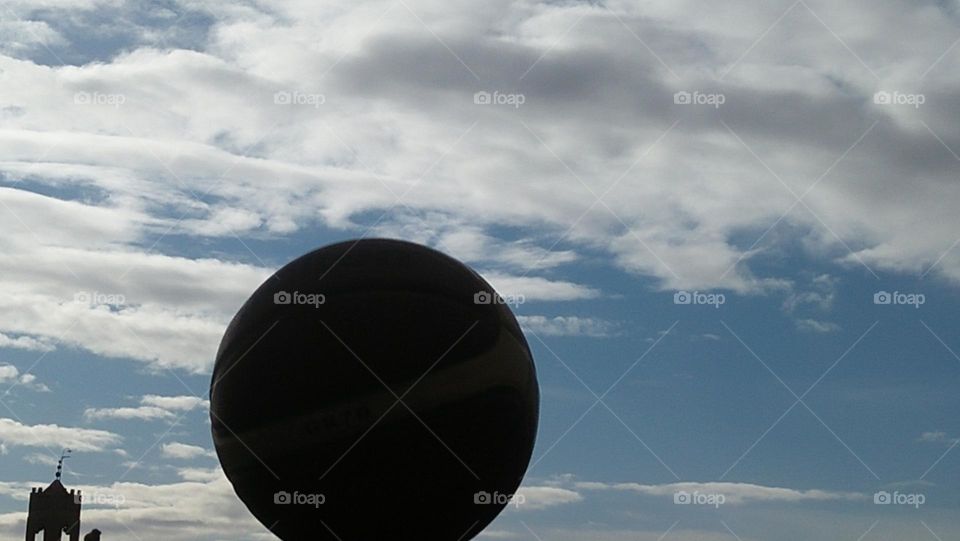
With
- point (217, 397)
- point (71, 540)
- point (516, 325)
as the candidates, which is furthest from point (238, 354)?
point (71, 540)

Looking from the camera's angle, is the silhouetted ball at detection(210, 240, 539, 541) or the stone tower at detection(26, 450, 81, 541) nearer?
the silhouetted ball at detection(210, 240, 539, 541)

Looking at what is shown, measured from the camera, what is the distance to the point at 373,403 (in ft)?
35.6

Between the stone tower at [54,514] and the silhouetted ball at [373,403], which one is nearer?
Answer: the silhouetted ball at [373,403]

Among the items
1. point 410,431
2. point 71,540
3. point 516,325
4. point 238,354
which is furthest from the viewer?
point 71,540

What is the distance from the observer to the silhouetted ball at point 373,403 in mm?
10914

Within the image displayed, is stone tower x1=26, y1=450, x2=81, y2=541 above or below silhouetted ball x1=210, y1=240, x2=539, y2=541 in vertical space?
above

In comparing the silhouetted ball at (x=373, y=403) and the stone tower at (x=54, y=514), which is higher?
the stone tower at (x=54, y=514)

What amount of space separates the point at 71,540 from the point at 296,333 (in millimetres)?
30671

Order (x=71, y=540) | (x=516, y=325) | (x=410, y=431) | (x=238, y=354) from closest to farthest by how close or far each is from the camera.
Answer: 1. (x=410, y=431)
2. (x=238, y=354)
3. (x=516, y=325)
4. (x=71, y=540)

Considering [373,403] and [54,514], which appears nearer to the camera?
[373,403]

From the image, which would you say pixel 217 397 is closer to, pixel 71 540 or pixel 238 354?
pixel 238 354

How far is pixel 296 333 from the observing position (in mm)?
11328

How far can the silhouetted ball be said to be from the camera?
1091 centimetres

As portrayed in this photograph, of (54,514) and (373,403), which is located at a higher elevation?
(54,514)
